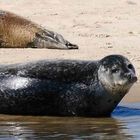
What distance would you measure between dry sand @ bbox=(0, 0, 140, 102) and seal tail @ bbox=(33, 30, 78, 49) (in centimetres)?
24

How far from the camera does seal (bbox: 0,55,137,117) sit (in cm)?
776

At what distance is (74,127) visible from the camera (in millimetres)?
7176

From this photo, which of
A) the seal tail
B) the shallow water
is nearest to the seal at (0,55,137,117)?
the shallow water

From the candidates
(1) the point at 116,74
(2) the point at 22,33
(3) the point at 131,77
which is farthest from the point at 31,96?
(2) the point at 22,33

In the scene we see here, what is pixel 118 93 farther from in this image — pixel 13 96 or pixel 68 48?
pixel 68 48

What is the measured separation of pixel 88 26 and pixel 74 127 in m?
7.75

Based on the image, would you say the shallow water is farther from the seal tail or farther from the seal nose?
the seal tail

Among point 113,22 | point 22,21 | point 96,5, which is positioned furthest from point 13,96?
point 96,5

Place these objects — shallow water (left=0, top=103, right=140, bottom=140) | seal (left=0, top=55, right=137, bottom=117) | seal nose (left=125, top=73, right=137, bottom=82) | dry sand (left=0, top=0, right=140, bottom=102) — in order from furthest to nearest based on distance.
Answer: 1. dry sand (left=0, top=0, right=140, bottom=102)
2. seal (left=0, top=55, right=137, bottom=117)
3. seal nose (left=125, top=73, right=137, bottom=82)
4. shallow water (left=0, top=103, right=140, bottom=140)

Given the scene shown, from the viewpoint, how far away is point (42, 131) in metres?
6.93

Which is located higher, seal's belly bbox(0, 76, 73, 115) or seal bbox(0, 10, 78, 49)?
seal bbox(0, 10, 78, 49)

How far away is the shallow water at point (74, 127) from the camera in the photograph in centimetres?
661

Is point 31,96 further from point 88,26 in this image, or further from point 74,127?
point 88,26

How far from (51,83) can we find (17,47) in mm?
5463
